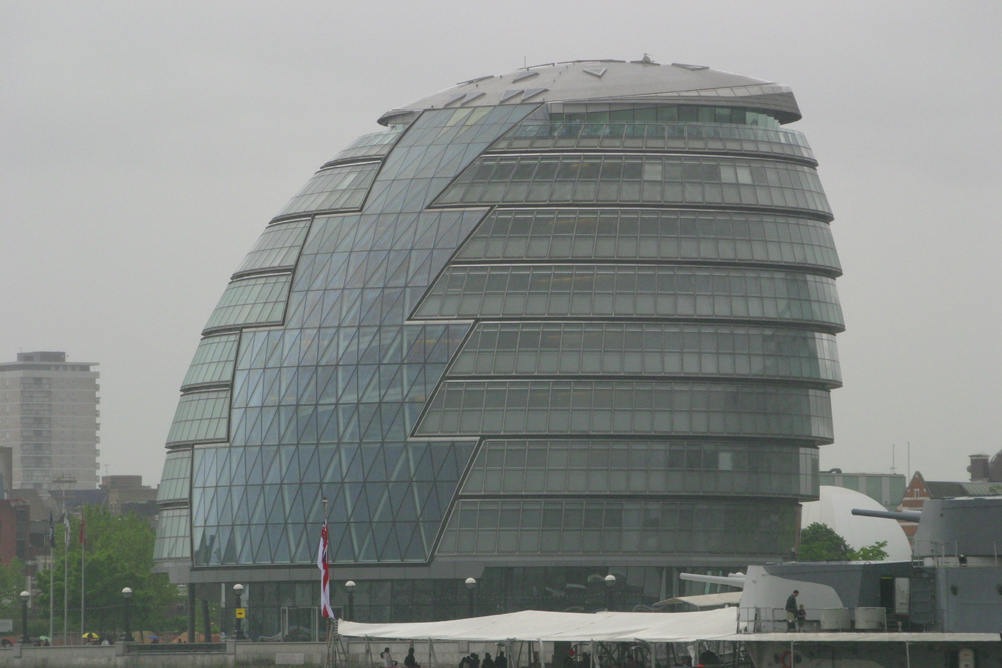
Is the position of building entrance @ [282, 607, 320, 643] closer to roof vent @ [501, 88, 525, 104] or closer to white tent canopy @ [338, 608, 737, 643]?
white tent canopy @ [338, 608, 737, 643]

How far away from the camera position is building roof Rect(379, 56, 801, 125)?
99188 millimetres

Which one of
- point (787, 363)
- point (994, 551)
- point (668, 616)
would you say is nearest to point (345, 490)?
point (787, 363)

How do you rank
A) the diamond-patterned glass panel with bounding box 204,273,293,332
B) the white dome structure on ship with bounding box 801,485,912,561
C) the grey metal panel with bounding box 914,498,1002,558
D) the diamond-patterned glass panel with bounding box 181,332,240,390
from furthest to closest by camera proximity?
the white dome structure on ship with bounding box 801,485,912,561, the diamond-patterned glass panel with bounding box 181,332,240,390, the diamond-patterned glass panel with bounding box 204,273,293,332, the grey metal panel with bounding box 914,498,1002,558

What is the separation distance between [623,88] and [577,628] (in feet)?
149

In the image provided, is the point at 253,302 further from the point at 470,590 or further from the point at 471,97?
the point at 470,590

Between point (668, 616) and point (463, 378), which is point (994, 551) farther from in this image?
point (463, 378)

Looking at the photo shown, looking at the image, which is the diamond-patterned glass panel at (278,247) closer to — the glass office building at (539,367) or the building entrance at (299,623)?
the glass office building at (539,367)

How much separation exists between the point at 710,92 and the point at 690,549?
24695 millimetres

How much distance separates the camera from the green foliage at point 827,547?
12231 centimetres

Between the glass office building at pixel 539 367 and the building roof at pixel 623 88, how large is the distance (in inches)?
9.3

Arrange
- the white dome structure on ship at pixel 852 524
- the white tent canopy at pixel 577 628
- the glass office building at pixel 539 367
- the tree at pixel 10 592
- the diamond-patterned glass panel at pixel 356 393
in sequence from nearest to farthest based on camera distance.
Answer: the white tent canopy at pixel 577 628, the glass office building at pixel 539 367, the diamond-patterned glass panel at pixel 356 393, the tree at pixel 10 592, the white dome structure on ship at pixel 852 524

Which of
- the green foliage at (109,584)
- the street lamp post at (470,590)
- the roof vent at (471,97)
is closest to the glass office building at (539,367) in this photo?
the roof vent at (471,97)

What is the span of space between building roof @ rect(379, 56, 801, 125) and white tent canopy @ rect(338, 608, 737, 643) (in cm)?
3907

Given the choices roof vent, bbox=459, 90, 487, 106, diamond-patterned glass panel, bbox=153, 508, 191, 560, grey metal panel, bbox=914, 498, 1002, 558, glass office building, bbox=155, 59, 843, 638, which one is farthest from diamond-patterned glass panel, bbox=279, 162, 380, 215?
grey metal panel, bbox=914, 498, 1002, 558
